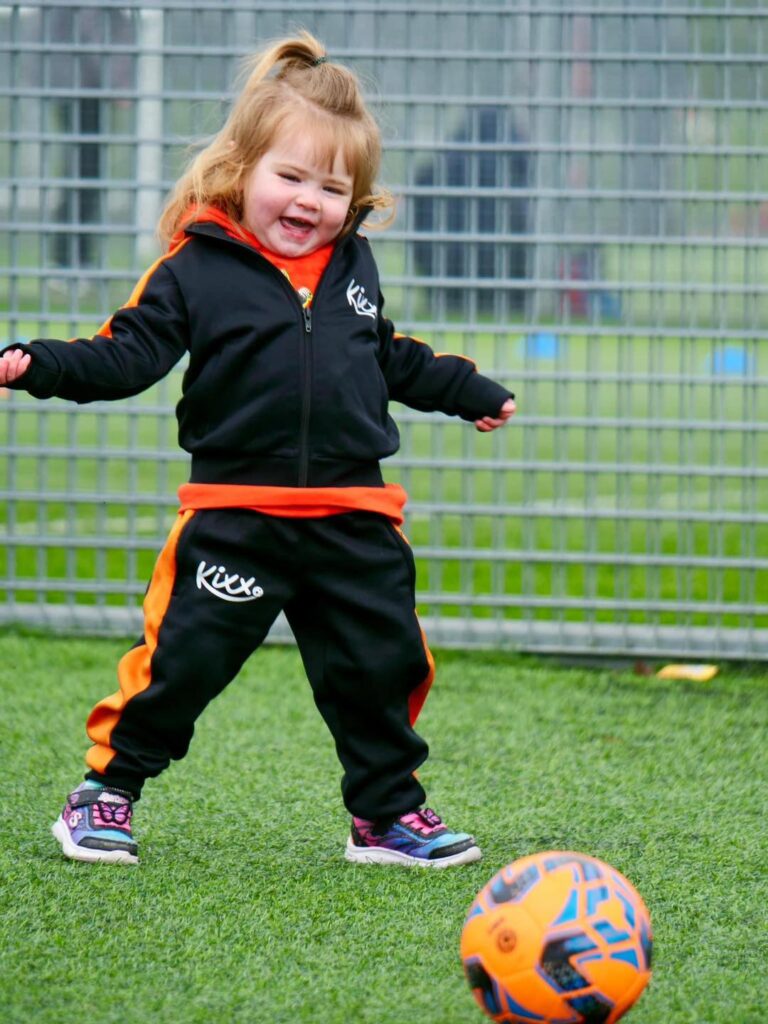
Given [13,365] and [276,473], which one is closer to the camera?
[13,365]

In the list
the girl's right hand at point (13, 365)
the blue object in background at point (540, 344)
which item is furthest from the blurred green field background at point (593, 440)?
the girl's right hand at point (13, 365)

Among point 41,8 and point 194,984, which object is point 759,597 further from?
point 194,984

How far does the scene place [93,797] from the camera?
2746 mm

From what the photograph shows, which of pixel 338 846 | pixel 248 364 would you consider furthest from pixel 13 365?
pixel 338 846

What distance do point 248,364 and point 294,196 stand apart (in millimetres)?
297

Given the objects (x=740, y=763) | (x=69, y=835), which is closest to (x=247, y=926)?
(x=69, y=835)

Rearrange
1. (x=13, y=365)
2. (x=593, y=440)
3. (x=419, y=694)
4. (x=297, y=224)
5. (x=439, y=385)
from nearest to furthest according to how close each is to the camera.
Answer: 1. (x=13, y=365)
2. (x=297, y=224)
3. (x=419, y=694)
4. (x=439, y=385)
5. (x=593, y=440)

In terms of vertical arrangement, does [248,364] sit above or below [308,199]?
below

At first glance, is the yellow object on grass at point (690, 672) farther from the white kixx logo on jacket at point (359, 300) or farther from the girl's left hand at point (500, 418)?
the white kixx logo on jacket at point (359, 300)

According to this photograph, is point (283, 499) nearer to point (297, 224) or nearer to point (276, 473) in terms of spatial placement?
Result: point (276, 473)

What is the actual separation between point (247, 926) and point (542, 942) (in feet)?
1.99

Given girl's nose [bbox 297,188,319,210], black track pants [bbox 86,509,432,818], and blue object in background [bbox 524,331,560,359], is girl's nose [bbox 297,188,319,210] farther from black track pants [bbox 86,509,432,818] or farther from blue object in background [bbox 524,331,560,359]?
blue object in background [bbox 524,331,560,359]

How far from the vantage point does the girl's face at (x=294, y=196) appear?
2.71 m

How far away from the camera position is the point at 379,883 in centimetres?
264
